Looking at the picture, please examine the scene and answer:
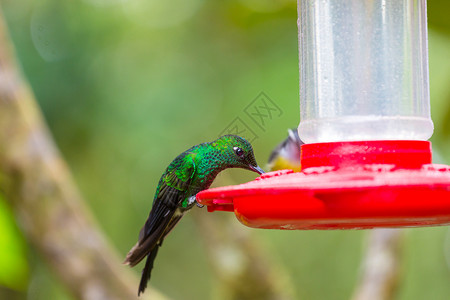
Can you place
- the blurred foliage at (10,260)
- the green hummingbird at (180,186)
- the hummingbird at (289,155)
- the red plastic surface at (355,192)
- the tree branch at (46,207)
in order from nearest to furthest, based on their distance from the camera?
the red plastic surface at (355,192)
the green hummingbird at (180,186)
the blurred foliage at (10,260)
the tree branch at (46,207)
the hummingbird at (289,155)

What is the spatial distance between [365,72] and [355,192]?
734 mm

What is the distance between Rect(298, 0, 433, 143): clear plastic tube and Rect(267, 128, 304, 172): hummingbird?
91.2 inches

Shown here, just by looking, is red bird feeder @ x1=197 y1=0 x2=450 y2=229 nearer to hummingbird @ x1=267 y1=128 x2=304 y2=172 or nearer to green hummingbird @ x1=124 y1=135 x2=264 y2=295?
green hummingbird @ x1=124 y1=135 x2=264 y2=295

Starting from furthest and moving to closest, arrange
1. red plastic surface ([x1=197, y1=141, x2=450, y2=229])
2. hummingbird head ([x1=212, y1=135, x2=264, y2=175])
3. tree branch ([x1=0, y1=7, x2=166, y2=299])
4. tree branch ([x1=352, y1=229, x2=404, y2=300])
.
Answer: tree branch ([x1=352, y1=229, x2=404, y2=300]) < tree branch ([x1=0, y1=7, x2=166, y2=299]) < hummingbird head ([x1=212, y1=135, x2=264, y2=175]) < red plastic surface ([x1=197, y1=141, x2=450, y2=229])

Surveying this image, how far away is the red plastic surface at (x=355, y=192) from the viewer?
1655 mm

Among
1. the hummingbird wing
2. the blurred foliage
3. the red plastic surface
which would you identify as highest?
the red plastic surface

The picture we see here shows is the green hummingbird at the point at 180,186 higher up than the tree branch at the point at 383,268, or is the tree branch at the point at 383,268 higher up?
the green hummingbird at the point at 180,186

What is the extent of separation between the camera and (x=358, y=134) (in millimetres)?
2215

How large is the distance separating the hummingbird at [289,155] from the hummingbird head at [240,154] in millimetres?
2121

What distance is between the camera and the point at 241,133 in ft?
10.2

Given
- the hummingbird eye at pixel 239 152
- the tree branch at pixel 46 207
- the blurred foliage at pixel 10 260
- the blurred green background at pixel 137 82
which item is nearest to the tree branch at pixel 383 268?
the tree branch at pixel 46 207

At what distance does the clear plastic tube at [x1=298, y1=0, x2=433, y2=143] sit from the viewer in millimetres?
2230

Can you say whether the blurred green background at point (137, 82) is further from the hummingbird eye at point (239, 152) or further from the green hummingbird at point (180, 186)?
the hummingbird eye at point (239, 152)

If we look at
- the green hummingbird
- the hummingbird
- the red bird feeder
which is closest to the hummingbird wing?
the green hummingbird
